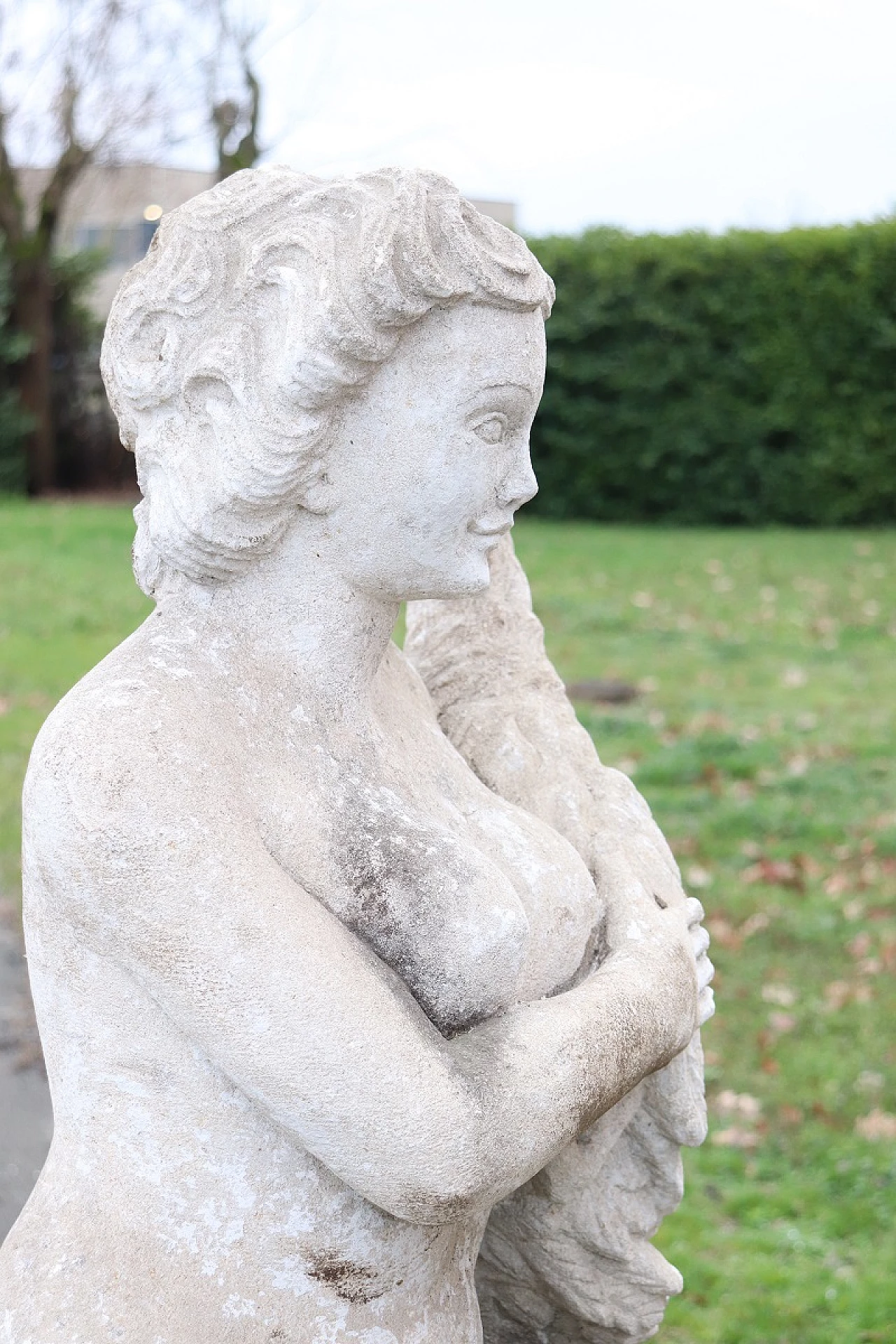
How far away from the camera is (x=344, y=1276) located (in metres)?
1.61

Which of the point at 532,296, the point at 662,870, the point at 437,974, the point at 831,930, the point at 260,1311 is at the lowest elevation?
the point at 831,930

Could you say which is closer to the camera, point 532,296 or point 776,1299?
point 532,296

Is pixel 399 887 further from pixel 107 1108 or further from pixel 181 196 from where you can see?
pixel 181 196

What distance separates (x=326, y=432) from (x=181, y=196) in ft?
71.7

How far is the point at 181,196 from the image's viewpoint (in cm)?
2200

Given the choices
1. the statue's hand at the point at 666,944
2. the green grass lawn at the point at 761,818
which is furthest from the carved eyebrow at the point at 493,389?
the green grass lawn at the point at 761,818

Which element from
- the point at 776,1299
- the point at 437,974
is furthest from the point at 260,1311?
the point at 776,1299

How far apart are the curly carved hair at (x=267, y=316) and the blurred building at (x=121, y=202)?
16.2 meters

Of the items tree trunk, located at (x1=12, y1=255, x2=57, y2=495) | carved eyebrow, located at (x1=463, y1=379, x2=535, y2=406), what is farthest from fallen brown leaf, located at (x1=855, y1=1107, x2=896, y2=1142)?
tree trunk, located at (x1=12, y1=255, x2=57, y2=495)

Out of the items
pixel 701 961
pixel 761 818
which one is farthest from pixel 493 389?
pixel 761 818

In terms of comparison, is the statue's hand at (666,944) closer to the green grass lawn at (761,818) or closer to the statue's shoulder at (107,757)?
the statue's shoulder at (107,757)

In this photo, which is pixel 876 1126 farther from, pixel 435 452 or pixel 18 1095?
pixel 435 452

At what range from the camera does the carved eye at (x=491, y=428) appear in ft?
5.35

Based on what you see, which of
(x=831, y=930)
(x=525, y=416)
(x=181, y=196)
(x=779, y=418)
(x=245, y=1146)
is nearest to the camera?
(x=245, y=1146)
